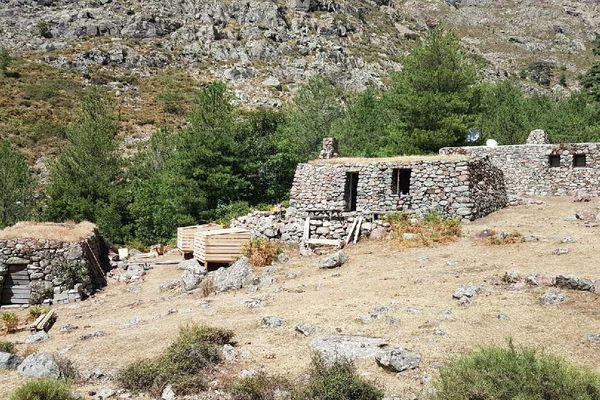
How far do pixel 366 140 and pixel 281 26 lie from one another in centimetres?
7029

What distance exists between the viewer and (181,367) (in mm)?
8586

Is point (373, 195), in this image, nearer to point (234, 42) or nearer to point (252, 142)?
point (252, 142)

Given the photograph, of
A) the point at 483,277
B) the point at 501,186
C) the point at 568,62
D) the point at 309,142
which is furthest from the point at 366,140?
the point at 568,62

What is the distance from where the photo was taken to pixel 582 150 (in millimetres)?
23516

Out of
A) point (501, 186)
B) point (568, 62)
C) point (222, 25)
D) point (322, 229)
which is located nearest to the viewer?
point (322, 229)

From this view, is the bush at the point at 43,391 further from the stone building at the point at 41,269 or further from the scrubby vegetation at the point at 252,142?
the scrubby vegetation at the point at 252,142

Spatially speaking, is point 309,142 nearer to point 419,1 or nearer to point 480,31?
point 480,31

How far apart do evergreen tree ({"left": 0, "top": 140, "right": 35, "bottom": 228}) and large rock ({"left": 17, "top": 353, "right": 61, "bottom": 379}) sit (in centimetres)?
2539

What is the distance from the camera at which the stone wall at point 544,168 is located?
76.8ft

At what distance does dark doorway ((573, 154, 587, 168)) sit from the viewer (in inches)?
931

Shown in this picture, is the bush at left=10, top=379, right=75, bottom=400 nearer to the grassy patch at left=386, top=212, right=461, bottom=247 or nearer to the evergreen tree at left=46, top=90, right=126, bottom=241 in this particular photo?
the grassy patch at left=386, top=212, right=461, bottom=247

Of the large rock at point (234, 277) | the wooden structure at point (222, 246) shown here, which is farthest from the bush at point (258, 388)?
the wooden structure at point (222, 246)

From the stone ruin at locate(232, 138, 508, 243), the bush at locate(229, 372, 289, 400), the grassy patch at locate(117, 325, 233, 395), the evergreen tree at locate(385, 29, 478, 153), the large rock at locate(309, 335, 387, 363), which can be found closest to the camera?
the bush at locate(229, 372, 289, 400)

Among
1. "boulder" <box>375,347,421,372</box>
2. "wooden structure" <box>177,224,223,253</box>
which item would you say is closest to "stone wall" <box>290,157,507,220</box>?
"wooden structure" <box>177,224,223,253</box>
